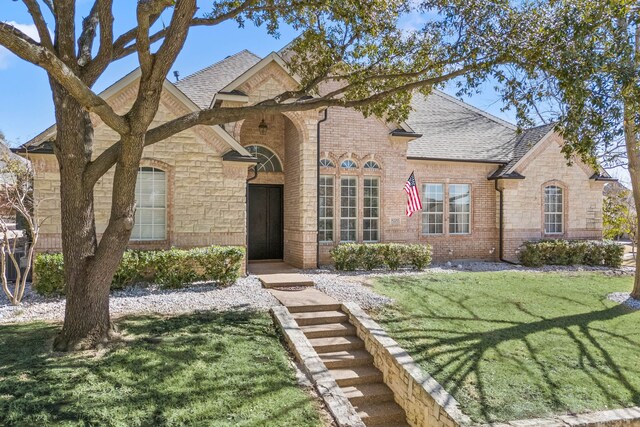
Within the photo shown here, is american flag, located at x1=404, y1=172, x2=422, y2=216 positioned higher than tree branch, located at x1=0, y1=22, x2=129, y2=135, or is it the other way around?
tree branch, located at x1=0, y1=22, x2=129, y2=135

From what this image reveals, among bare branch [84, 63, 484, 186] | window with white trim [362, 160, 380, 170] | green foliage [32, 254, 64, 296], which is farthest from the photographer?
window with white trim [362, 160, 380, 170]

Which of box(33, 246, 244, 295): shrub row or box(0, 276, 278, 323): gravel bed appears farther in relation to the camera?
box(33, 246, 244, 295): shrub row

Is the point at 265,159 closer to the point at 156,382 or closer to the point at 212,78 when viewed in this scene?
the point at 212,78

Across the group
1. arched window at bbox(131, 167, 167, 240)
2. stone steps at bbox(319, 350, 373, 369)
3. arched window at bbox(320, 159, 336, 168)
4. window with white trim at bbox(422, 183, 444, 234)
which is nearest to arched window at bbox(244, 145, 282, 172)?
arched window at bbox(320, 159, 336, 168)

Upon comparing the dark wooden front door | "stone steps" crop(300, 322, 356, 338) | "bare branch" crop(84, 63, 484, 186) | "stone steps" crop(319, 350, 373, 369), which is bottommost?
"stone steps" crop(319, 350, 373, 369)

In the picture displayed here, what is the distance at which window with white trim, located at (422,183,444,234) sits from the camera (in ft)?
54.9

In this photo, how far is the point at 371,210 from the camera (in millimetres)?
15656

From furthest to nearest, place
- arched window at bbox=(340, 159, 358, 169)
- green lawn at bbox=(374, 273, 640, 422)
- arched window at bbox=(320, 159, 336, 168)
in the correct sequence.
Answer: arched window at bbox=(340, 159, 358, 169), arched window at bbox=(320, 159, 336, 168), green lawn at bbox=(374, 273, 640, 422)

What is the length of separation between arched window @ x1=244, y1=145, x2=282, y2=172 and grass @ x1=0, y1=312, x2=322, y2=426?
31.1ft

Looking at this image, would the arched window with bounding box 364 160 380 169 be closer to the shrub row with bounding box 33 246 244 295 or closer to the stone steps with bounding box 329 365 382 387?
the shrub row with bounding box 33 246 244 295

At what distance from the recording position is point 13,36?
207 inches

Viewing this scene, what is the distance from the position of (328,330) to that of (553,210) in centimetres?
1404

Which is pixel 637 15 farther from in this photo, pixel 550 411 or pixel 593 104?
pixel 550 411

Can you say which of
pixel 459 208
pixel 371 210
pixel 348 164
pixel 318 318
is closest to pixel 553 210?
pixel 459 208
